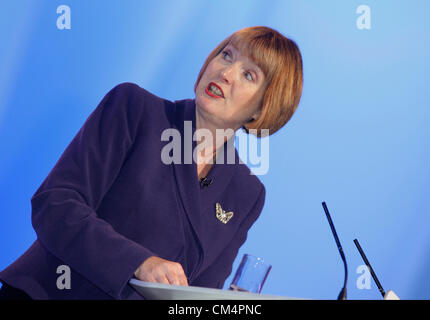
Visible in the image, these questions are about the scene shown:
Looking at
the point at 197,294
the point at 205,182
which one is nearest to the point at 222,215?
the point at 205,182

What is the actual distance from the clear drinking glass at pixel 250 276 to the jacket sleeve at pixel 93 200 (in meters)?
0.24

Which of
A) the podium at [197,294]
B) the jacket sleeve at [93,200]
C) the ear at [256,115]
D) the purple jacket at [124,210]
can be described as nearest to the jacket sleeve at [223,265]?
the purple jacket at [124,210]

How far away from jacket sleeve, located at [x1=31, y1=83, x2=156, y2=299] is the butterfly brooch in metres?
0.37

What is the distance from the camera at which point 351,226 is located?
2525 mm

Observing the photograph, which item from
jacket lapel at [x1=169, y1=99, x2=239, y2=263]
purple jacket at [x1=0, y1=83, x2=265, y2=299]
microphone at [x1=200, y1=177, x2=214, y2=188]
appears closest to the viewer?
purple jacket at [x1=0, y1=83, x2=265, y2=299]

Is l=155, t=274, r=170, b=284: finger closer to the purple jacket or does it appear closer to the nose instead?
the purple jacket

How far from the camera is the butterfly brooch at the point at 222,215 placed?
1.64 metres

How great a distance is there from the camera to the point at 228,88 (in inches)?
65.7

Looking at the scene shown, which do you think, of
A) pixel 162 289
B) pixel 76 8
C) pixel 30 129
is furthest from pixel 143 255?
pixel 76 8

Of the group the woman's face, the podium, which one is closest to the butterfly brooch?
the woman's face

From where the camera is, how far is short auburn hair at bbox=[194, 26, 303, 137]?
1.70 metres

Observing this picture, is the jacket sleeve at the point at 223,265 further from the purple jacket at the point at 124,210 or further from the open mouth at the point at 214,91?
the open mouth at the point at 214,91

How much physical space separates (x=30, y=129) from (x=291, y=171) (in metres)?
1.22
